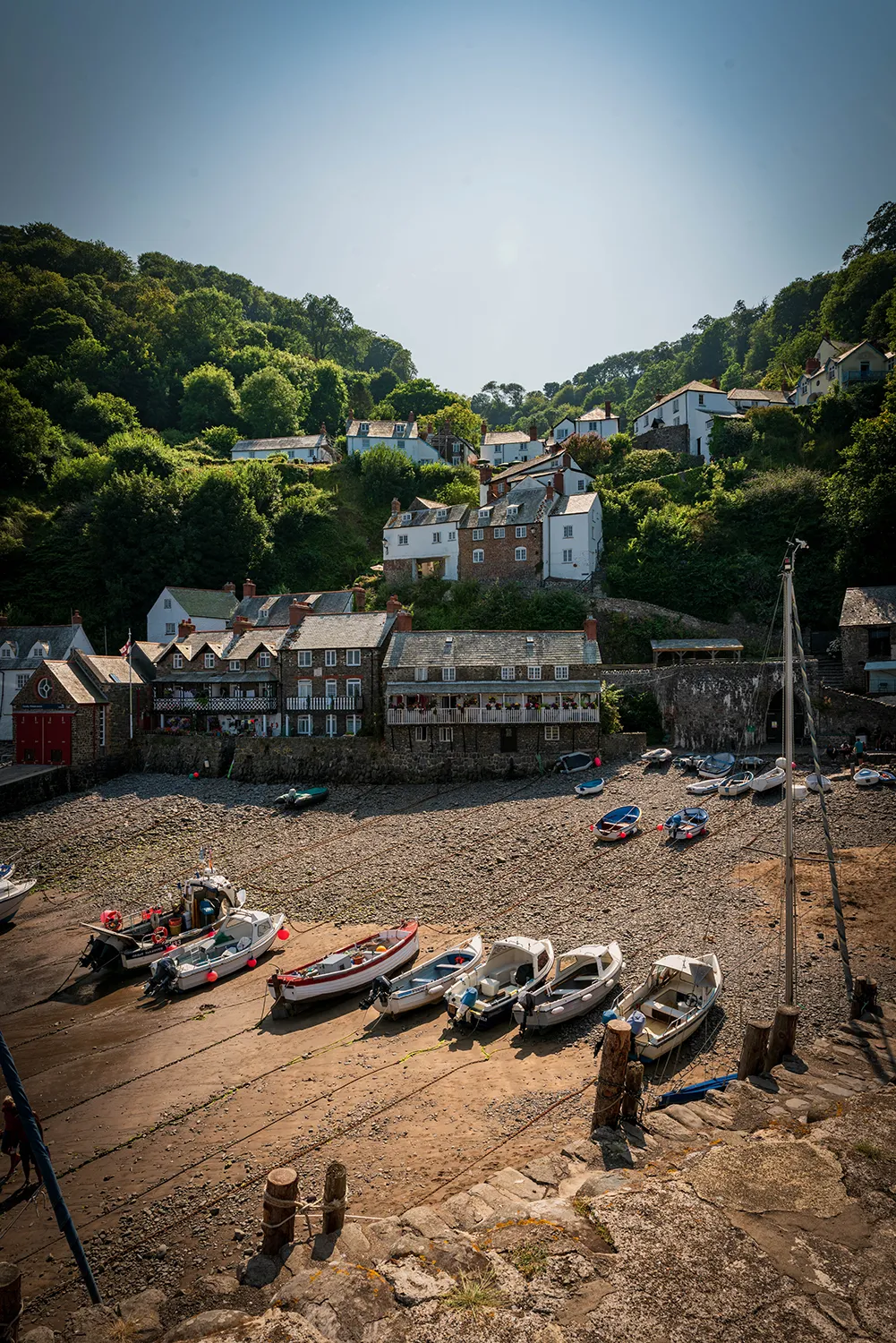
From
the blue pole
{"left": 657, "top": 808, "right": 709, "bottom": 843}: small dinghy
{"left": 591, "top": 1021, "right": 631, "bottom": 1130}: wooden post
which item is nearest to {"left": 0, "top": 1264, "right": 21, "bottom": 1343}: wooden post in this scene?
the blue pole

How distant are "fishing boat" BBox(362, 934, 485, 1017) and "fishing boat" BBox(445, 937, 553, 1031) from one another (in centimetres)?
54

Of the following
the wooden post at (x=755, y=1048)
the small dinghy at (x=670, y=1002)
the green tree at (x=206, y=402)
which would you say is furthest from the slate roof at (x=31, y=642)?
the green tree at (x=206, y=402)

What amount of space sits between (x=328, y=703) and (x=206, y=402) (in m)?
66.5

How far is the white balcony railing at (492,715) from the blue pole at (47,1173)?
27.7 m

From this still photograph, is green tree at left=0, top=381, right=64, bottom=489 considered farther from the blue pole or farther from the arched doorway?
the blue pole

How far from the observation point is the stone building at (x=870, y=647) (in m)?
38.1

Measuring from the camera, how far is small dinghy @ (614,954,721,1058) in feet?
51.5

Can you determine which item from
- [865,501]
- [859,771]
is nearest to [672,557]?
[865,501]

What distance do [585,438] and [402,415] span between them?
35.0 meters

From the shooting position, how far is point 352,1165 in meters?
13.5

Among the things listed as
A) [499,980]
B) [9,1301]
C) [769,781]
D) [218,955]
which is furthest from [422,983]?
[769,781]

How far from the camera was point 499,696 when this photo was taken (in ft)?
123

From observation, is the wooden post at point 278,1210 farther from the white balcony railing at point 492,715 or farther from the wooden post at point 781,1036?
the white balcony railing at point 492,715

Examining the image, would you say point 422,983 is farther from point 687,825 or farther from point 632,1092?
point 687,825
